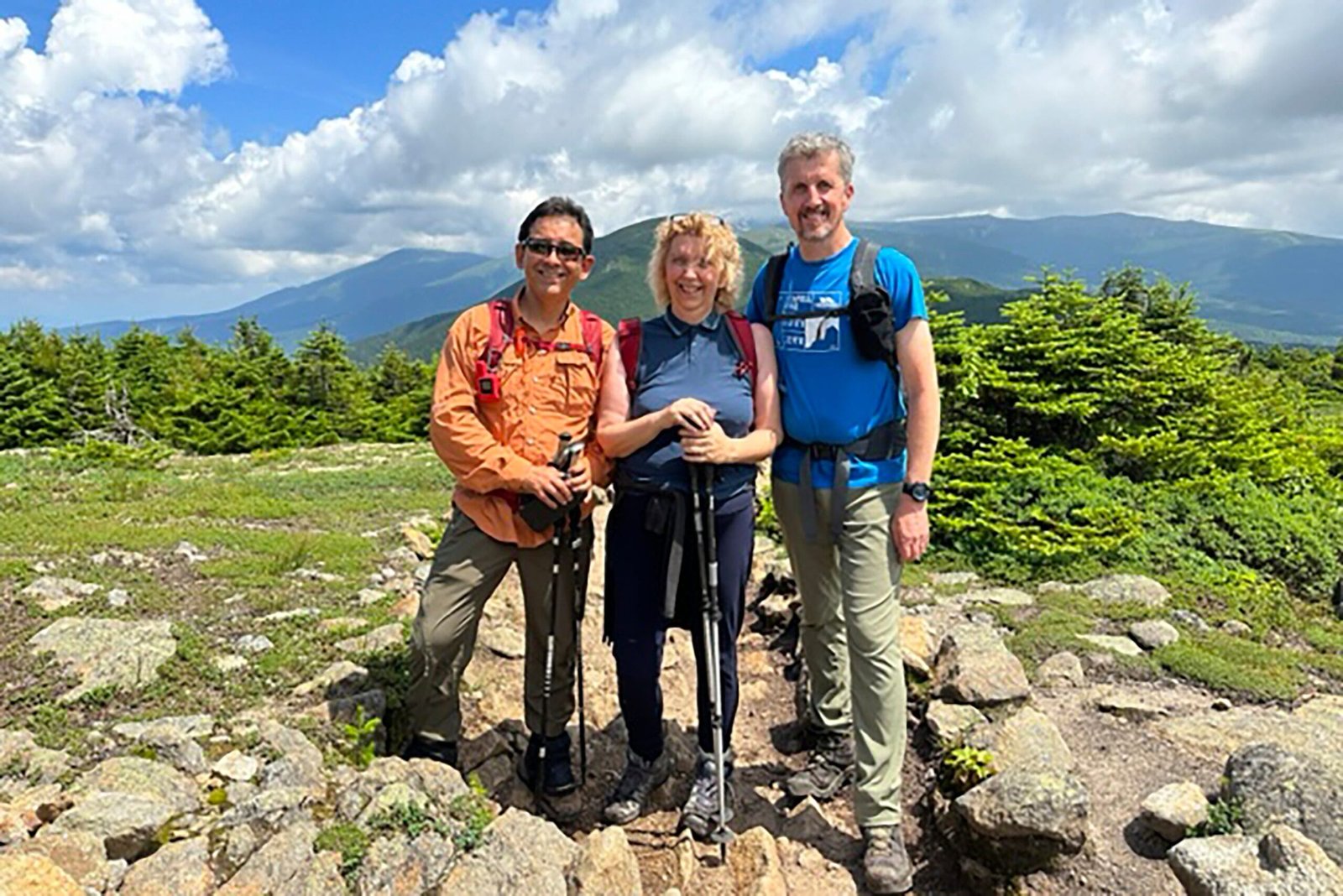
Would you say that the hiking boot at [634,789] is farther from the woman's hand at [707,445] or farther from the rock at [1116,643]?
the rock at [1116,643]

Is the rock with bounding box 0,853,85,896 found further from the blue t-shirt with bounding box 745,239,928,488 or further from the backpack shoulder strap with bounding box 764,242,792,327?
the backpack shoulder strap with bounding box 764,242,792,327

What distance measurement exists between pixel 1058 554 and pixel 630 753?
6.78 metres

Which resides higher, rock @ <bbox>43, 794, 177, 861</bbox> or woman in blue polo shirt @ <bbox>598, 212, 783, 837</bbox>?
woman in blue polo shirt @ <bbox>598, 212, 783, 837</bbox>

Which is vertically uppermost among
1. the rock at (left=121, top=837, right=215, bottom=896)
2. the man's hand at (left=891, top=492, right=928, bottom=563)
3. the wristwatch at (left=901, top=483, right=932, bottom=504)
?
the wristwatch at (left=901, top=483, right=932, bottom=504)

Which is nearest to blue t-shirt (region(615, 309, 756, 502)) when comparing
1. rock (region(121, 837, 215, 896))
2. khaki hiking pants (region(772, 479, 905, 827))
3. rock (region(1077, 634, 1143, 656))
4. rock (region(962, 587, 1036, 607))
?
khaki hiking pants (region(772, 479, 905, 827))

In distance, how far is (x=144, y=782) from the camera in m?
4.10

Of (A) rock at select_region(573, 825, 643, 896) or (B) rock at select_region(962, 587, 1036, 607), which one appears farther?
(B) rock at select_region(962, 587, 1036, 607)

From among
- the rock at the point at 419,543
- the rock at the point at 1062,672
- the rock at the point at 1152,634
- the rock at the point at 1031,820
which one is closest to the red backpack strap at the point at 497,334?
the rock at the point at 1031,820

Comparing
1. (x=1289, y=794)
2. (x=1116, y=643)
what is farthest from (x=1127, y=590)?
(x=1289, y=794)

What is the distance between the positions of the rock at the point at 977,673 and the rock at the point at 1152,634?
1.84 m

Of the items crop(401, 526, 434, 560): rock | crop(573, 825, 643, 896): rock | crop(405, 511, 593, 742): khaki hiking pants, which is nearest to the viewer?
crop(573, 825, 643, 896): rock

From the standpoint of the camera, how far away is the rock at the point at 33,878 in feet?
10.0

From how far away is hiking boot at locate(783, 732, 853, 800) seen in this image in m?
5.27

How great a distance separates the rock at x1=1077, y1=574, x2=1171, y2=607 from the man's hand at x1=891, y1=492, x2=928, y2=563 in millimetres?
5306
